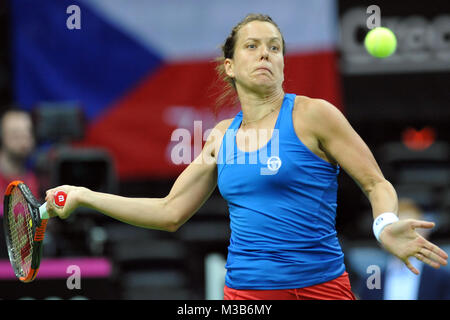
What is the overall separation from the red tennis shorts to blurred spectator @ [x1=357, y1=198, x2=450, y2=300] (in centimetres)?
248

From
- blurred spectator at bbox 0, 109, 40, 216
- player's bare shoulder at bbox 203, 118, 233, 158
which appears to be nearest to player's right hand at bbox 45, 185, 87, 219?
player's bare shoulder at bbox 203, 118, 233, 158

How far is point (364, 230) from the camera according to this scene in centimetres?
750

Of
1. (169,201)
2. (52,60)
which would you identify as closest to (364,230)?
(52,60)

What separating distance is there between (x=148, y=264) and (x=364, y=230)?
1.96 metres

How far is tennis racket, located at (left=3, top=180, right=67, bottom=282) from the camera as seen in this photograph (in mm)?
3668

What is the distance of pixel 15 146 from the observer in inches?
251

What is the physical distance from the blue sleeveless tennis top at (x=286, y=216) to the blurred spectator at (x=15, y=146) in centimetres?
336

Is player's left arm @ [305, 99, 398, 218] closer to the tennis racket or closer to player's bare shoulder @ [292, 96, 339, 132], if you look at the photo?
player's bare shoulder @ [292, 96, 339, 132]

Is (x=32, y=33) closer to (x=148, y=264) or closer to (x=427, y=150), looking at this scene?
(x=148, y=264)

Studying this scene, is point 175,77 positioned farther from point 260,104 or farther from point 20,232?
point 260,104

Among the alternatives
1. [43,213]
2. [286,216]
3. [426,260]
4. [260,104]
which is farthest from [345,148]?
[43,213]

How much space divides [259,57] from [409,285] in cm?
285

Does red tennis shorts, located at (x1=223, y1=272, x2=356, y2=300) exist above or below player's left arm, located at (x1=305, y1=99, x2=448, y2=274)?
below

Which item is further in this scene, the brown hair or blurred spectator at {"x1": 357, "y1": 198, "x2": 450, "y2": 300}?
blurred spectator at {"x1": 357, "y1": 198, "x2": 450, "y2": 300}
